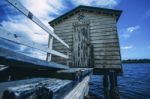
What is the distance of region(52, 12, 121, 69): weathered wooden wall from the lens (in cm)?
922

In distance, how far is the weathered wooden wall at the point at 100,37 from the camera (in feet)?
30.2

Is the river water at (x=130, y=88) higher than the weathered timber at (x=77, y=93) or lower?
lower

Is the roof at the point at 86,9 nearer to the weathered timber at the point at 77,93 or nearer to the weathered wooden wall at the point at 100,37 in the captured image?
the weathered wooden wall at the point at 100,37

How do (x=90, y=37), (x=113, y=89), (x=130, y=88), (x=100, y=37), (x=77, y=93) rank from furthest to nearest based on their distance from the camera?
(x=130, y=88), (x=90, y=37), (x=100, y=37), (x=113, y=89), (x=77, y=93)

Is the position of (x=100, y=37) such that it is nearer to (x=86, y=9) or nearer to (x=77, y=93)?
(x=86, y=9)

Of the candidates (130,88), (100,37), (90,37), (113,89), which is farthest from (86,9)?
(130,88)

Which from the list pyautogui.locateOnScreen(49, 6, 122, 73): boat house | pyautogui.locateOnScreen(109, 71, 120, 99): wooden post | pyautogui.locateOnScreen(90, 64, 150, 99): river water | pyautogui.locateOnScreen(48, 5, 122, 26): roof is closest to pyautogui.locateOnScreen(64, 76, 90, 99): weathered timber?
pyautogui.locateOnScreen(49, 6, 122, 73): boat house

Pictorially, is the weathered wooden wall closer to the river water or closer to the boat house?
the boat house

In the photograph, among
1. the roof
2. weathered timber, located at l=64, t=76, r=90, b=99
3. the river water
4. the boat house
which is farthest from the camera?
the river water

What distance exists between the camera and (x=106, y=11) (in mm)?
10414

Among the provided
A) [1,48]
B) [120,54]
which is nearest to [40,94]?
[1,48]

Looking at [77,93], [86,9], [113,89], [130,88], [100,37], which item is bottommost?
[130,88]

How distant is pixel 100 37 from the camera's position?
10.1 meters

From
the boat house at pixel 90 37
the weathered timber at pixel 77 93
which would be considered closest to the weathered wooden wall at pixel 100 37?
the boat house at pixel 90 37
